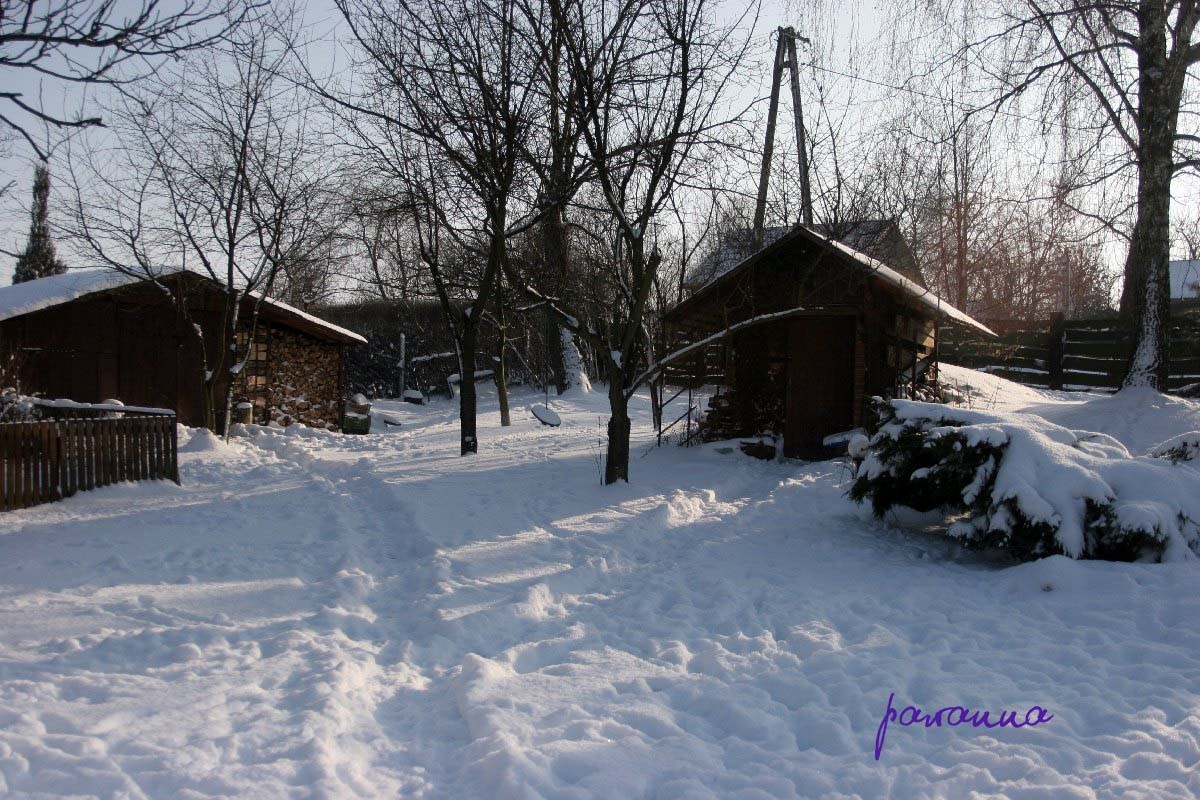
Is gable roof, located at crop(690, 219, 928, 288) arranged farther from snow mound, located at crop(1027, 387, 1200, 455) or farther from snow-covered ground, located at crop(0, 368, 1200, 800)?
snow-covered ground, located at crop(0, 368, 1200, 800)

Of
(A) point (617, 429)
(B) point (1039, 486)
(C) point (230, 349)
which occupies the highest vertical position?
(C) point (230, 349)

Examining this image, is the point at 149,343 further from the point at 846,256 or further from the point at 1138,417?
the point at 1138,417

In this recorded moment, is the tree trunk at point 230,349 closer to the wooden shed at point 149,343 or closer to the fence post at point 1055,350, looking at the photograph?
the wooden shed at point 149,343

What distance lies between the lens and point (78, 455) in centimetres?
862

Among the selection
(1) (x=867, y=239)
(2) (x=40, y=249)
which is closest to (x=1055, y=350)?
(1) (x=867, y=239)

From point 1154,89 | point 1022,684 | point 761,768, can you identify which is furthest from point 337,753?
point 1154,89

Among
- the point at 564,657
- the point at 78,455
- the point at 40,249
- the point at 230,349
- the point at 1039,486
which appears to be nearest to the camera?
the point at 564,657

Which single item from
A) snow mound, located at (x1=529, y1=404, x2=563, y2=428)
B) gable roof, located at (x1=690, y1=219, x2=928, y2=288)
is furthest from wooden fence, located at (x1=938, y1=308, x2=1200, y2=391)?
snow mound, located at (x1=529, y1=404, x2=563, y2=428)

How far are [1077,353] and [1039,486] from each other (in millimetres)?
16750

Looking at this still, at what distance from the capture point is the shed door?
39.6 ft

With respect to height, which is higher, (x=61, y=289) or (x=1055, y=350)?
(x=61, y=289)

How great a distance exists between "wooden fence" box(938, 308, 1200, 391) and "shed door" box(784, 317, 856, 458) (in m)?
7.40

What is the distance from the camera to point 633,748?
3145 mm
